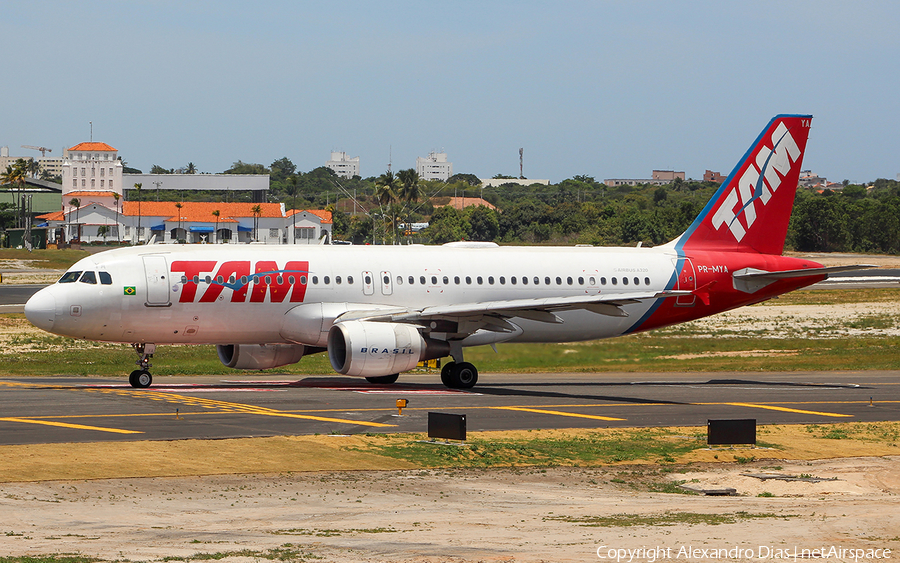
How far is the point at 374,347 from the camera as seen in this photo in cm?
3691

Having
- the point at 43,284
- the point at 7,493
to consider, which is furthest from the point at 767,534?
the point at 43,284

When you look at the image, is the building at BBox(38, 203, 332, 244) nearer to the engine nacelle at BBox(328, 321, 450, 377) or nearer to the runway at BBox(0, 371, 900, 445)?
the runway at BBox(0, 371, 900, 445)

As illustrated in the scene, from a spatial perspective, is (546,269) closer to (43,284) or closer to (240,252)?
(240,252)

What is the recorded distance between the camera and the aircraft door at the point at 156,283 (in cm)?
3728

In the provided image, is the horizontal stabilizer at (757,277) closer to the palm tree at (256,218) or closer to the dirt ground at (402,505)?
the dirt ground at (402,505)

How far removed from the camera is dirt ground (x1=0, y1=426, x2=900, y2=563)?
15836 mm

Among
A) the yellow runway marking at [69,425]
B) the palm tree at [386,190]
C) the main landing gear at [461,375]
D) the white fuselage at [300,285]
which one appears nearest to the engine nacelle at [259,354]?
the white fuselage at [300,285]

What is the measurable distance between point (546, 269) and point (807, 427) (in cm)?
1386

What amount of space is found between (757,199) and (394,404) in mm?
20117

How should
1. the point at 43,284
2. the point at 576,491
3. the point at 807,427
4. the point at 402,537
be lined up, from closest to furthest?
the point at 402,537
the point at 576,491
the point at 807,427
the point at 43,284

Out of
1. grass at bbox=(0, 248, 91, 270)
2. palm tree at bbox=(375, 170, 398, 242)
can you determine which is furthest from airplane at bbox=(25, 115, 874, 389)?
palm tree at bbox=(375, 170, 398, 242)

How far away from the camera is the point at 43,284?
98.4 metres

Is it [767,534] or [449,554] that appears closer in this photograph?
[449,554]

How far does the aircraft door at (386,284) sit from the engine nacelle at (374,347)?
266 cm
